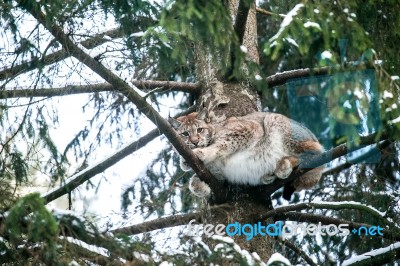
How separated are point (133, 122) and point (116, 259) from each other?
3.04 meters

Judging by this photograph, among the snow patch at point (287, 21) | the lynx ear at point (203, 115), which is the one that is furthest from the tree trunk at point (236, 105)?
the snow patch at point (287, 21)

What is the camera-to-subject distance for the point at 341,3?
4.73 meters

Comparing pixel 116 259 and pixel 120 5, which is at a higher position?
pixel 120 5

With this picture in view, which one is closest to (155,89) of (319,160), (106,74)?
(106,74)

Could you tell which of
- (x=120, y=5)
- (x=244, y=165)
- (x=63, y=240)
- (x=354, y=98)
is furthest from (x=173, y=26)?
(x=244, y=165)

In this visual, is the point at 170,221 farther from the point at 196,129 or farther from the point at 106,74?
the point at 106,74

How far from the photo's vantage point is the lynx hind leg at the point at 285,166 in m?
6.04

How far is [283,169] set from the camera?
19.8 ft

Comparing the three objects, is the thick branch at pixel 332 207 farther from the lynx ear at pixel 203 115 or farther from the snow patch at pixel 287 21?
the snow patch at pixel 287 21

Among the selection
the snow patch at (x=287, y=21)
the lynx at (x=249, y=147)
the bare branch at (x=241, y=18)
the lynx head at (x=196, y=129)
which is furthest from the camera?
the lynx head at (x=196, y=129)

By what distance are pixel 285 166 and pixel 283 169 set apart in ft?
0.10

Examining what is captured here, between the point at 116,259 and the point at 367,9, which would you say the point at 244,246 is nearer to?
the point at 116,259

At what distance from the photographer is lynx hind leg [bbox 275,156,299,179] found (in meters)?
6.04

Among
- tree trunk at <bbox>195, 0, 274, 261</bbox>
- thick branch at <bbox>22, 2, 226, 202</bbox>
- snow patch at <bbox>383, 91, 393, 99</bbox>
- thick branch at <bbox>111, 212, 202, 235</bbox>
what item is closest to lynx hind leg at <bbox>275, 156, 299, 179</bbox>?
tree trunk at <bbox>195, 0, 274, 261</bbox>
